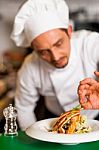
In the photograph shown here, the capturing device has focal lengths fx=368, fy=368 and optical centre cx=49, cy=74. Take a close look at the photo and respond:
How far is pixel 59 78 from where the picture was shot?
4.93ft

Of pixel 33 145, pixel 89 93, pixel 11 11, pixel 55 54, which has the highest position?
pixel 11 11

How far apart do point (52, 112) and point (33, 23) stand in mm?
458

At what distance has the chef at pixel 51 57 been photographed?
1.36 meters

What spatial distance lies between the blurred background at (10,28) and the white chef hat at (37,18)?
80cm

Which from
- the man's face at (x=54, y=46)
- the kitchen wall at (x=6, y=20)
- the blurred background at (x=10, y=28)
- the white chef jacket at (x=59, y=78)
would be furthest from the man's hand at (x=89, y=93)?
the kitchen wall at (x=6, y=20)

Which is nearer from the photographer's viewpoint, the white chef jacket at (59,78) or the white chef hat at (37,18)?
the white chef hat at (37,18)

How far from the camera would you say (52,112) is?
165cm

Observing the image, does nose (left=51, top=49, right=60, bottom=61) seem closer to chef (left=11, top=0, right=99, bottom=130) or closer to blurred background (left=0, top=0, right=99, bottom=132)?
chef (left=11, top=0, right=99, bottom=130)

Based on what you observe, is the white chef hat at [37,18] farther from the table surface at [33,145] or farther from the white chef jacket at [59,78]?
the table surface at [33,145]

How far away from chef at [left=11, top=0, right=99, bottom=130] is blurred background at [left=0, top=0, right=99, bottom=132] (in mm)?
541

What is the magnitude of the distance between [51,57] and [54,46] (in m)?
0.04

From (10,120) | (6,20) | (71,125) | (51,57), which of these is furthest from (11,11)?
(71,125)

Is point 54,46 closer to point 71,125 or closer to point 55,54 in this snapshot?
point 55,54

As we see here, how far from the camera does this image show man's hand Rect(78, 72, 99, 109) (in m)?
1.05
